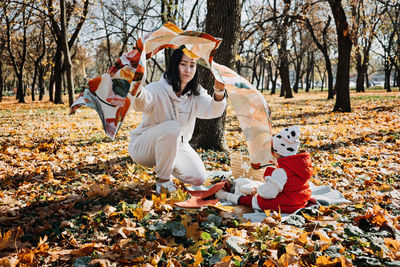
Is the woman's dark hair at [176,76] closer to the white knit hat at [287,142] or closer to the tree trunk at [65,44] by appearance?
the white knit hat at [287,142]

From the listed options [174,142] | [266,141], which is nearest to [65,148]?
[174,142]

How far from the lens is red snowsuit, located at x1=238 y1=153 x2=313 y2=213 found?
264 cm

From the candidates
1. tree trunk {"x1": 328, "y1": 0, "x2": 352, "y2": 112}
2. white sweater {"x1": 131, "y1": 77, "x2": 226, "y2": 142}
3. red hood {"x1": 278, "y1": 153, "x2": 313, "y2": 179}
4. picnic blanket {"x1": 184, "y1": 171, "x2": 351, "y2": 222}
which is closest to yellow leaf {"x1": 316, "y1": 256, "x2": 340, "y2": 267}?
picnic blanket {"x1": 184, "y1": 171, "x2": 351, "y2": 222}

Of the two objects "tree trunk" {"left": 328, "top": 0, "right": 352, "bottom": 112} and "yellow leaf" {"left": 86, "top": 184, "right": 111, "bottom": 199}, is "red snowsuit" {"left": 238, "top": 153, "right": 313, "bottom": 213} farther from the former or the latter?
"tree trunk" {"left": 328, "top": 0, "right": 352, "bottom": 112}

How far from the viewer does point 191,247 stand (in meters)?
2.06

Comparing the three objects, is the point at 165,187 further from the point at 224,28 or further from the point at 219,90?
the point at 224,28

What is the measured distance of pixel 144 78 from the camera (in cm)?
248

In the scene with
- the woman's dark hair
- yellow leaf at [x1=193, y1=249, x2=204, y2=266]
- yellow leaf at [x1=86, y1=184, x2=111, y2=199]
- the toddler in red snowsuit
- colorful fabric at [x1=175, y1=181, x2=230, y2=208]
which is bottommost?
yellow leaf at [x1=193, y1=249, x2=204, y2=266]

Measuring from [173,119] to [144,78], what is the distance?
88cm

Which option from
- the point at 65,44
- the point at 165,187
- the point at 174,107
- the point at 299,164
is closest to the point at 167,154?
the point at 165,187

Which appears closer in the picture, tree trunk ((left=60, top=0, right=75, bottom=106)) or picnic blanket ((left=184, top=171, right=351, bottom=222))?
picnic blanket ((left=184, top=171, right=351, bottom=222))

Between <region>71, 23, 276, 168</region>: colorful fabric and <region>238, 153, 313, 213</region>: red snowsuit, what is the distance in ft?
1.14

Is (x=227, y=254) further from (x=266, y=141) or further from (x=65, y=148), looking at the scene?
(x=65, y=148)

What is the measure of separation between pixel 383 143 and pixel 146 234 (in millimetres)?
5267
